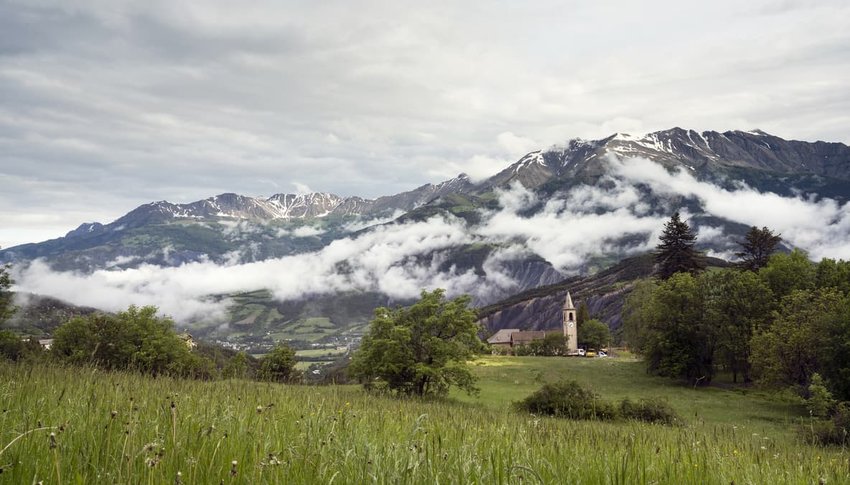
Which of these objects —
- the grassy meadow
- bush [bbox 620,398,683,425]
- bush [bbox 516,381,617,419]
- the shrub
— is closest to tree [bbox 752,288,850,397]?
the shrub

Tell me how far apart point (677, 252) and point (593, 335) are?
6513cm

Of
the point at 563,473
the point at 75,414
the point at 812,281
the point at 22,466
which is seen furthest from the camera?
the point at 812,281

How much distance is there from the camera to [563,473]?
3912 millimetres

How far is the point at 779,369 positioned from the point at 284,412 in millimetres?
46937

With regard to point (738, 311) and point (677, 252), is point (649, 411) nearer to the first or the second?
point (738, 311)

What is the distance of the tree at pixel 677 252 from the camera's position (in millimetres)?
77125

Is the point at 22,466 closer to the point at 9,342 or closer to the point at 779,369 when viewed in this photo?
the point at 779,369

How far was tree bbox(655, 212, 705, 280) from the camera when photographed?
253ft

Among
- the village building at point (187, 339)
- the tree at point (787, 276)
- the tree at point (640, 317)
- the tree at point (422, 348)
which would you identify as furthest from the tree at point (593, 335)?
the tree at point (422, 348)

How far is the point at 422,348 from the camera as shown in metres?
39.7

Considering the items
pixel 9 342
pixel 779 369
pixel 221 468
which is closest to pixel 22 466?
pixel 221 468

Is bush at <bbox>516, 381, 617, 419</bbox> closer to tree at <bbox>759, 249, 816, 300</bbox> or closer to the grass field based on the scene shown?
the grass field

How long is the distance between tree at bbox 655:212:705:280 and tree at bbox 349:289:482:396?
4948cm

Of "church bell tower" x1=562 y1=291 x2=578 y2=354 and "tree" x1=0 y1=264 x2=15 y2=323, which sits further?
"church bell tower" x1=562 y1=291 x2=578 y2=354
